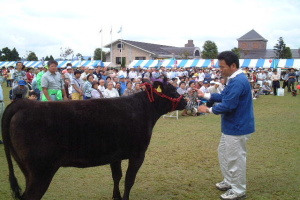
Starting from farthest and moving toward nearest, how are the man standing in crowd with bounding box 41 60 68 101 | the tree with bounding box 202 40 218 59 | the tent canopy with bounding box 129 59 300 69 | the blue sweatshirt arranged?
1. the tree with bounding box 202 40 218 59
2. the tent canopy with bounding box 129 59 300 69
3. the man standing in crowd with bounding box 41 60 68 101
4. the blue sweatshirt

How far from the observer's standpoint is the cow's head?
4.97 meters

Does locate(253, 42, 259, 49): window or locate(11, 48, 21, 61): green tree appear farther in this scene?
locate(253, 42, 259, 49): window

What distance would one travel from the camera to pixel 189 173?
6.48 meters

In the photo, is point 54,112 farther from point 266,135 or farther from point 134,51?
point 134,51

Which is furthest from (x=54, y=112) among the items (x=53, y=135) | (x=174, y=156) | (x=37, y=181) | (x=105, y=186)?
(x=174, y=156)

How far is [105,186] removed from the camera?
575 cm

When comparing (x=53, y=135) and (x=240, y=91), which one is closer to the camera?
(x=53, y=135)

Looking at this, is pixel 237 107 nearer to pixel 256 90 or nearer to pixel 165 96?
pixel 165 96

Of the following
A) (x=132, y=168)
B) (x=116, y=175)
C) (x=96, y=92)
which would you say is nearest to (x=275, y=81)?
(x=96, y=92)

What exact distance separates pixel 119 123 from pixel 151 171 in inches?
103

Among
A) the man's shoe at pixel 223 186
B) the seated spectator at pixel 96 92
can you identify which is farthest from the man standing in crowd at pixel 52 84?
the man's shoe at pixel 223 186

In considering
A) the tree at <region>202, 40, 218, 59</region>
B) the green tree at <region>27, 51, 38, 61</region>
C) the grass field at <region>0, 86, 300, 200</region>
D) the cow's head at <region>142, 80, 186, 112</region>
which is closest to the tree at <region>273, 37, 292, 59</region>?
the tree at <region>202, 40, 218, 59</region>

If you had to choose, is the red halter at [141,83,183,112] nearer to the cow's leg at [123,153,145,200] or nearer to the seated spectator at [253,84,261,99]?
the cow's leg at [123,153,145,200]

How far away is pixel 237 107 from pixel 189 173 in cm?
213
